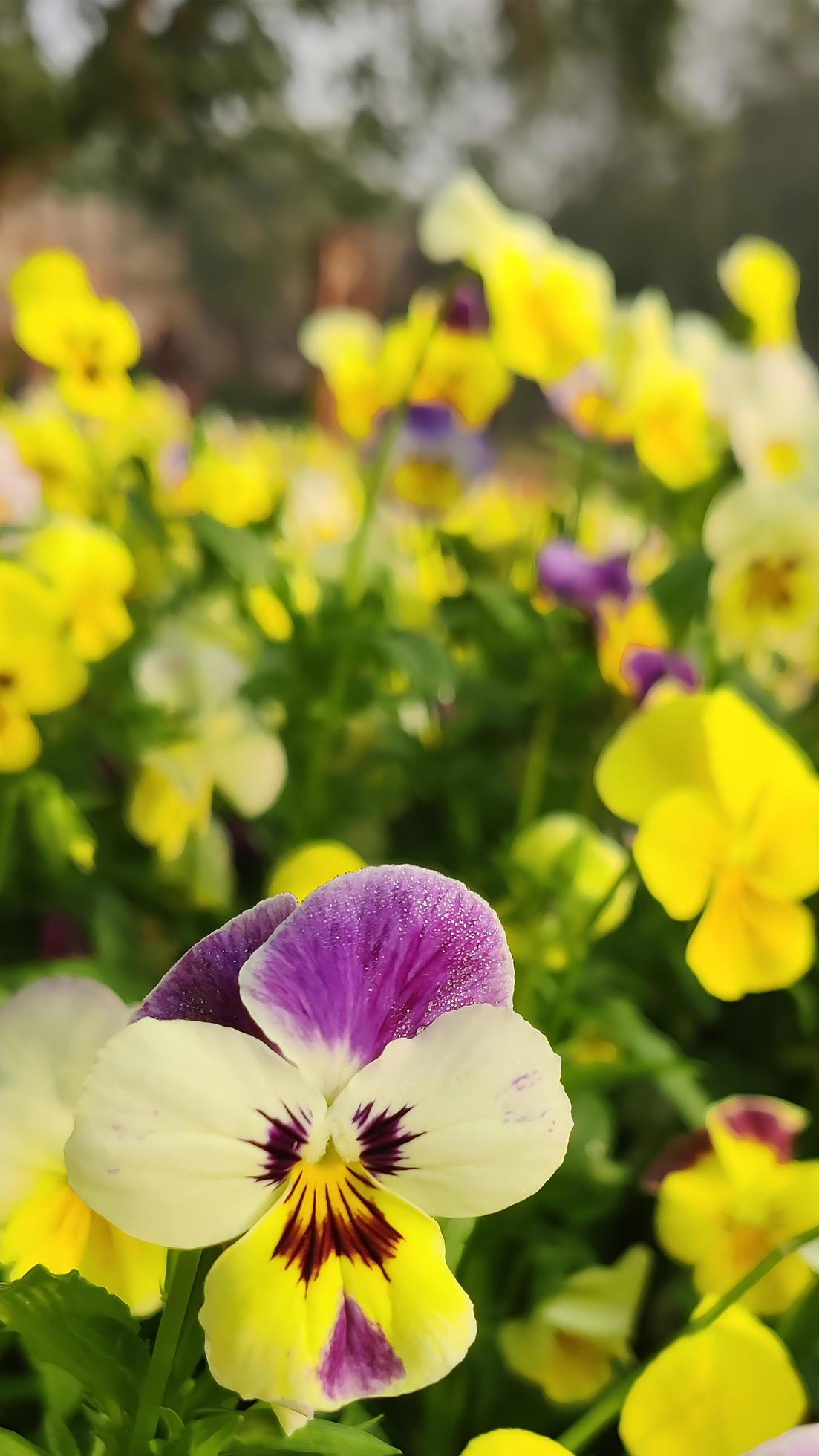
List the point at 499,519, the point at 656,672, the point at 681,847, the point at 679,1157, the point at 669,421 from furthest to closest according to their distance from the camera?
the point at 499,519, the point at 669,421, the point at 656,672, the point at 679,1157, the point at 681,847

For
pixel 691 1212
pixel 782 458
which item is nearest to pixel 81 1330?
pixel 691 1212

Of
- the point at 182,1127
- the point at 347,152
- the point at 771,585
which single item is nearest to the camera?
the point at 182,1127

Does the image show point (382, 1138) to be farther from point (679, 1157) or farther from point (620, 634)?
point (620, 634)

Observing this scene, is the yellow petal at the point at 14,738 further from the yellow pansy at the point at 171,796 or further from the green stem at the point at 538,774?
the green stem at the point at 538,774

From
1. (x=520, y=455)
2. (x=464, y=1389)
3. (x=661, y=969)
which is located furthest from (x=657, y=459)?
(x=520, y=455)

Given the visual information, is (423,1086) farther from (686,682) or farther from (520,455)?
(520,455)

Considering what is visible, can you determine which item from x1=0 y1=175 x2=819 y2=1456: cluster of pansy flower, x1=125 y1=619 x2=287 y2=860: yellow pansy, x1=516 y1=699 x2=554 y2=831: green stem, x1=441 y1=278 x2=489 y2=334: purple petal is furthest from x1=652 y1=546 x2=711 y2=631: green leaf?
x1=441 y1=278 x2=489 y2=334: purple petal

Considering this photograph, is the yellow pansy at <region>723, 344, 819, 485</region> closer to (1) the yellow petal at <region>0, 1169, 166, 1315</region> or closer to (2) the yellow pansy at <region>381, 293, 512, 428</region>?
(2) the yellow pansy at <region>381, 293, 512, 428</region>
